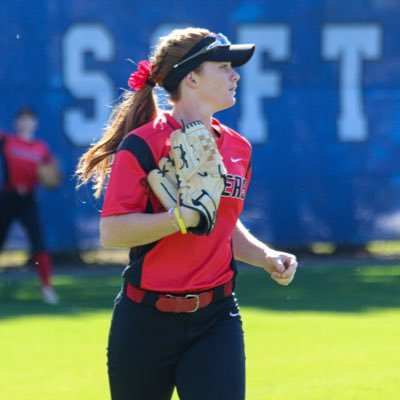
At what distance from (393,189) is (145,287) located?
37.6 ft

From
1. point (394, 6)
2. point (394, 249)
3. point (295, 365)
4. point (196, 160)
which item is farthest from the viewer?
point (394, 249)

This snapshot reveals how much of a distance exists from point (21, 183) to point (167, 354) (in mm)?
7865

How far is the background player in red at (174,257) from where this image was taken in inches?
172

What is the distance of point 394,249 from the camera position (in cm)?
1700

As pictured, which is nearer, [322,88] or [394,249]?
[322,88]

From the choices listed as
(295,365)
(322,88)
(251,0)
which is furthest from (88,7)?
(295,365)

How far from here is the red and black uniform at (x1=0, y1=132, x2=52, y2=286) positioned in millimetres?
11727

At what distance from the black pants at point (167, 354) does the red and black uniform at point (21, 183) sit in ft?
23.5

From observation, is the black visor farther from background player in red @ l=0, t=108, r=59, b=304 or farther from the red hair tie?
background player in red @ l=0, t=108, r=59, b=304

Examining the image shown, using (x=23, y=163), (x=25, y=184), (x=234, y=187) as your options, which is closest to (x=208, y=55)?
(x=234, y=187)

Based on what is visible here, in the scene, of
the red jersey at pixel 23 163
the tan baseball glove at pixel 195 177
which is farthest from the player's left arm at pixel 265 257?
the red jersey at pixel 23 163

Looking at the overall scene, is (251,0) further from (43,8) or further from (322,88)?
(43,8)

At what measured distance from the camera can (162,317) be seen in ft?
14.6

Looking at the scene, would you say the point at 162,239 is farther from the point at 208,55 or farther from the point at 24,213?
the point at 24,213
